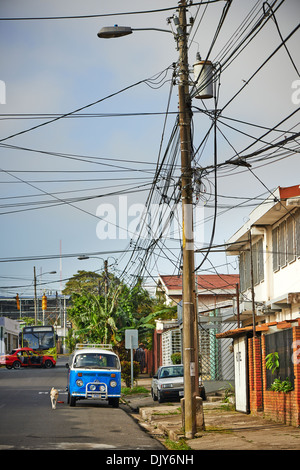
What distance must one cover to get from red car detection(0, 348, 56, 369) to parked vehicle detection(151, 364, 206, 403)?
32.8m

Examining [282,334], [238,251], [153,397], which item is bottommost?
[153,397]

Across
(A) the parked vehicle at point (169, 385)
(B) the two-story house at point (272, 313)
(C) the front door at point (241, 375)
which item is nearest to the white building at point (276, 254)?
(B) the two-story house at point (272, 313)

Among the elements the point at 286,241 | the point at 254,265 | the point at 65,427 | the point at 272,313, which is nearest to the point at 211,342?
the point at 254,265

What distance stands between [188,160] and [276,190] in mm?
6826

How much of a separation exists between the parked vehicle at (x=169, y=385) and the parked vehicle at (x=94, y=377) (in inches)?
95.5

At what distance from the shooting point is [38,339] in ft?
211

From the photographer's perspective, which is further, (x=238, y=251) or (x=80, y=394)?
(x=238, y=251)

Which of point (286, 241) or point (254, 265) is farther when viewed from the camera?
point (254, 265)

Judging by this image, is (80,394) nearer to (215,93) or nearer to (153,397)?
(153,397)

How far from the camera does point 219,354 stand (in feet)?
111

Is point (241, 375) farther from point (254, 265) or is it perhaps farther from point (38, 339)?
point (38, 339)

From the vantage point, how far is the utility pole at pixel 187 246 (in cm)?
1711

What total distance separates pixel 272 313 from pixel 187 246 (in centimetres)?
1107

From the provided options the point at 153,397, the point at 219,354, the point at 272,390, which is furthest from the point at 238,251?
the point at 272,390
